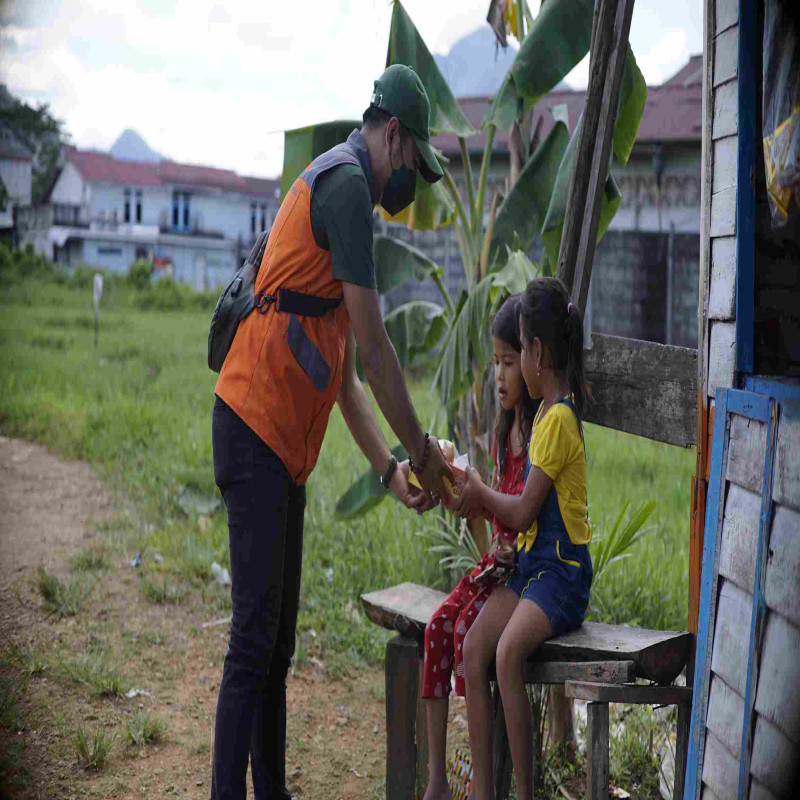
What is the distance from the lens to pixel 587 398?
2.92 m

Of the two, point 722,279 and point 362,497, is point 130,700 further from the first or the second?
point 722,279

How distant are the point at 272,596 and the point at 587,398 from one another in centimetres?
116

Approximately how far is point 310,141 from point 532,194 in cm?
105

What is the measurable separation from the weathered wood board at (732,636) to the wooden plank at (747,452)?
0.25 meters

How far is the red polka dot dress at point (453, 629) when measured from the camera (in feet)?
8.93

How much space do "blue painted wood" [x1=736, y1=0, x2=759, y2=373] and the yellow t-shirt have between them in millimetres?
529

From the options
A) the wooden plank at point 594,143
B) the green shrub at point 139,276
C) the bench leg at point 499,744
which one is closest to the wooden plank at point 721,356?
the wooden plank at point 594,143

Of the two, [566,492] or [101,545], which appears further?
[101,545]

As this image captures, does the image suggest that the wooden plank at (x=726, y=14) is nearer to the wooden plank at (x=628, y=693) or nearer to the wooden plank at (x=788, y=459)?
the wooden plank at (x=788, y=459)

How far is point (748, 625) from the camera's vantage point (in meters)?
1.98

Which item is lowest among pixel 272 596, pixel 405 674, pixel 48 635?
pixel 48 635

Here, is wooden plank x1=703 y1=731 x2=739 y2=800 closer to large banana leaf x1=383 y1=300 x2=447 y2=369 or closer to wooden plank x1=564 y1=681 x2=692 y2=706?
wooden plank x1=564 y1=681 x2=692 y2=706

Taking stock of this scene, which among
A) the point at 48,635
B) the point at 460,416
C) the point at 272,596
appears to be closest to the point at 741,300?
the point at 272,596

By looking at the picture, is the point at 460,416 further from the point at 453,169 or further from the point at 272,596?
the point at 453,169
